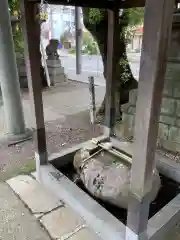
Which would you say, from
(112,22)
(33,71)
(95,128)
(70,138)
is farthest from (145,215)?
(95,128)

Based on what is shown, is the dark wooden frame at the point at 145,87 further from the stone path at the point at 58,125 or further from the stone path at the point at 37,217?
the stone path at the point at 58,125

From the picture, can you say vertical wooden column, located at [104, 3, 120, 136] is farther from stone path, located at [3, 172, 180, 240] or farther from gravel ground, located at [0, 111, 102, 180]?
stone path, located at [3, 172, 180, 240]

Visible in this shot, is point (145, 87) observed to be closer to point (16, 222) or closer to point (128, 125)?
point (16, 222)

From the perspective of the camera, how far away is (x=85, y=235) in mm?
1874

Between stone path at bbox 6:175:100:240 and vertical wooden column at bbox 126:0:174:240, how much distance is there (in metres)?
0.48

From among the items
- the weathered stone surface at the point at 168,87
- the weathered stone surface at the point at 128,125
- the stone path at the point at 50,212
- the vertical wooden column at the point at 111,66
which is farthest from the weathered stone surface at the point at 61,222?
the weathered stone surface at the point at 168,87

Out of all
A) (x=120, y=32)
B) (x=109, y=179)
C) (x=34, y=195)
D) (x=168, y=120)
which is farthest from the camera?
(x=120, y=32)

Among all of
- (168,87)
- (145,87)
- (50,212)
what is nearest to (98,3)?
(168,87)

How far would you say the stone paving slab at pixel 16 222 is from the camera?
1901 mm

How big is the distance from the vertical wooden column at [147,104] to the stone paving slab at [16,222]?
80 centimetres

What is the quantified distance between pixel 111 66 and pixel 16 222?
6.34ft

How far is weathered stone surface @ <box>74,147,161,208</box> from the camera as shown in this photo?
6.64 feet

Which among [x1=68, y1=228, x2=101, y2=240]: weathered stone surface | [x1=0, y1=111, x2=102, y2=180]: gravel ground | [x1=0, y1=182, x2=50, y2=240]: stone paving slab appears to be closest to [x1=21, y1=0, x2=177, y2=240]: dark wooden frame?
[x1=68, y1=228, x2=101, y2=240]: weathered stone surface

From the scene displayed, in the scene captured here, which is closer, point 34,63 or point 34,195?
point 34,63
